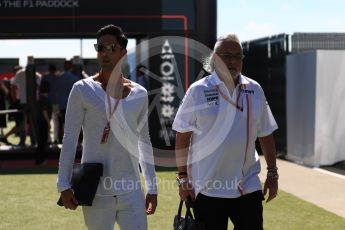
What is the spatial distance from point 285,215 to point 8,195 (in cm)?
408

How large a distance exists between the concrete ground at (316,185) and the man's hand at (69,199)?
499 cm

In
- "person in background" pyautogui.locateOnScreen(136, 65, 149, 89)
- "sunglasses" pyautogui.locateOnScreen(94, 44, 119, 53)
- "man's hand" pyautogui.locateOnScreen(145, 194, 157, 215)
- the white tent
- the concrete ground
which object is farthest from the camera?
"person in background" pyautogui.locateOnScreen(136, 65, 149, 89)

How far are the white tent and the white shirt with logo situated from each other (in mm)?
8861

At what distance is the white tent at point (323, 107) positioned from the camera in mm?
12867

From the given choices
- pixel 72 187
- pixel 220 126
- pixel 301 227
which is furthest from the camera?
pixel 301 227

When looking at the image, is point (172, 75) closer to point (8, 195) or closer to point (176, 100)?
point (176, 100)

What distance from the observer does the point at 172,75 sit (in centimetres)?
1402

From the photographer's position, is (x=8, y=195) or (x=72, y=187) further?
(x=8, y=195)

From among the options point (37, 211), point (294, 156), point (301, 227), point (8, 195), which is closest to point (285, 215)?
point (301, 227)

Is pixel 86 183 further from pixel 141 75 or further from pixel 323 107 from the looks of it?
pixel 141 75

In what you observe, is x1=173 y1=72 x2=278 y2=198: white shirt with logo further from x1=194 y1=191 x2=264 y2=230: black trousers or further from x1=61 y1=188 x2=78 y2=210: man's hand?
x1=61 y1=188 x2=78 y2=210: man's hand

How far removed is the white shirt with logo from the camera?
4.14 meters

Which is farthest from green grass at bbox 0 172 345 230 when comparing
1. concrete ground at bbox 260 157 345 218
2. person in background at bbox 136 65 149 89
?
person in background at bbox 136 65 149 89

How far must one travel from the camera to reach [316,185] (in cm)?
1056
